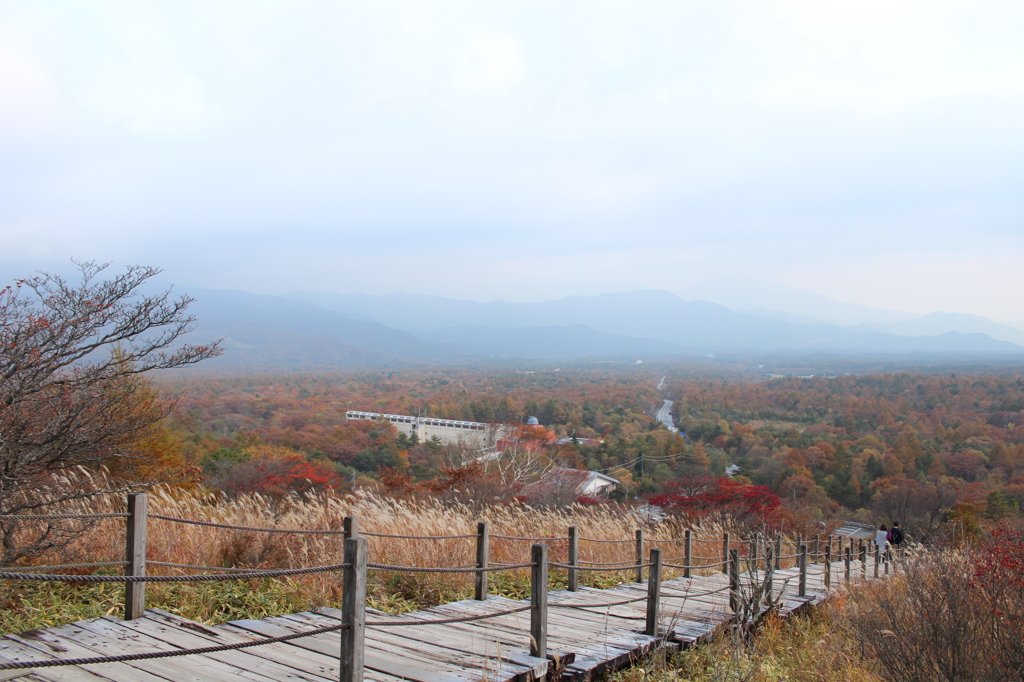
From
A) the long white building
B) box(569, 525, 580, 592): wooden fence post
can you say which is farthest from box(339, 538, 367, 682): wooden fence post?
the long white building

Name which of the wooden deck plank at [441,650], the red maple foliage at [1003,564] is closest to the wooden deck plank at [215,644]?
the wooden deck plank at [441,650]

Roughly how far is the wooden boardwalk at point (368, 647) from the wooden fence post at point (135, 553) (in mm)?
97

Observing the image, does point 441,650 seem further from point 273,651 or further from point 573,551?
point 573,551

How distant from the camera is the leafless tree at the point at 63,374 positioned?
21.9 feet

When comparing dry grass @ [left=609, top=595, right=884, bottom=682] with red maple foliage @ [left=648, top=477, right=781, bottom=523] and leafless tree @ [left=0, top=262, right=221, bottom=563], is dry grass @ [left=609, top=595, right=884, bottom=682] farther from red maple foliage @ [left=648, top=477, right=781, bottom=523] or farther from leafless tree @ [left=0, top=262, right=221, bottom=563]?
red maple foliage @ [left=648, top=477, right=781, bottom=523]

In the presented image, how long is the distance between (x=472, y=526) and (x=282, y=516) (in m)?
2.24

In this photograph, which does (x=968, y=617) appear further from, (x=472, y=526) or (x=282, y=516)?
(x=282, y=516)

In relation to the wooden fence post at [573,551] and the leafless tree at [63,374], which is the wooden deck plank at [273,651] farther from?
the wooden fence post at [573,551]

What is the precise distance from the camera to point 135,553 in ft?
15.4

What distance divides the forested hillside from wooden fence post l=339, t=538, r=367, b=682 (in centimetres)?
1192

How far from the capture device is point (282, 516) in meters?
7.74

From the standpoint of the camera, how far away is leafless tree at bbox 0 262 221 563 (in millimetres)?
6684

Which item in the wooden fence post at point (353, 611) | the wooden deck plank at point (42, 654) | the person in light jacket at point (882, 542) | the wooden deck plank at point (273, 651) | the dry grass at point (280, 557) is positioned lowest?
the person in light jacket at point (882, 542)

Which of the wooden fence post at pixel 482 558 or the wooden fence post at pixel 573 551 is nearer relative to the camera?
the wooden fence post at pixel 482 558
